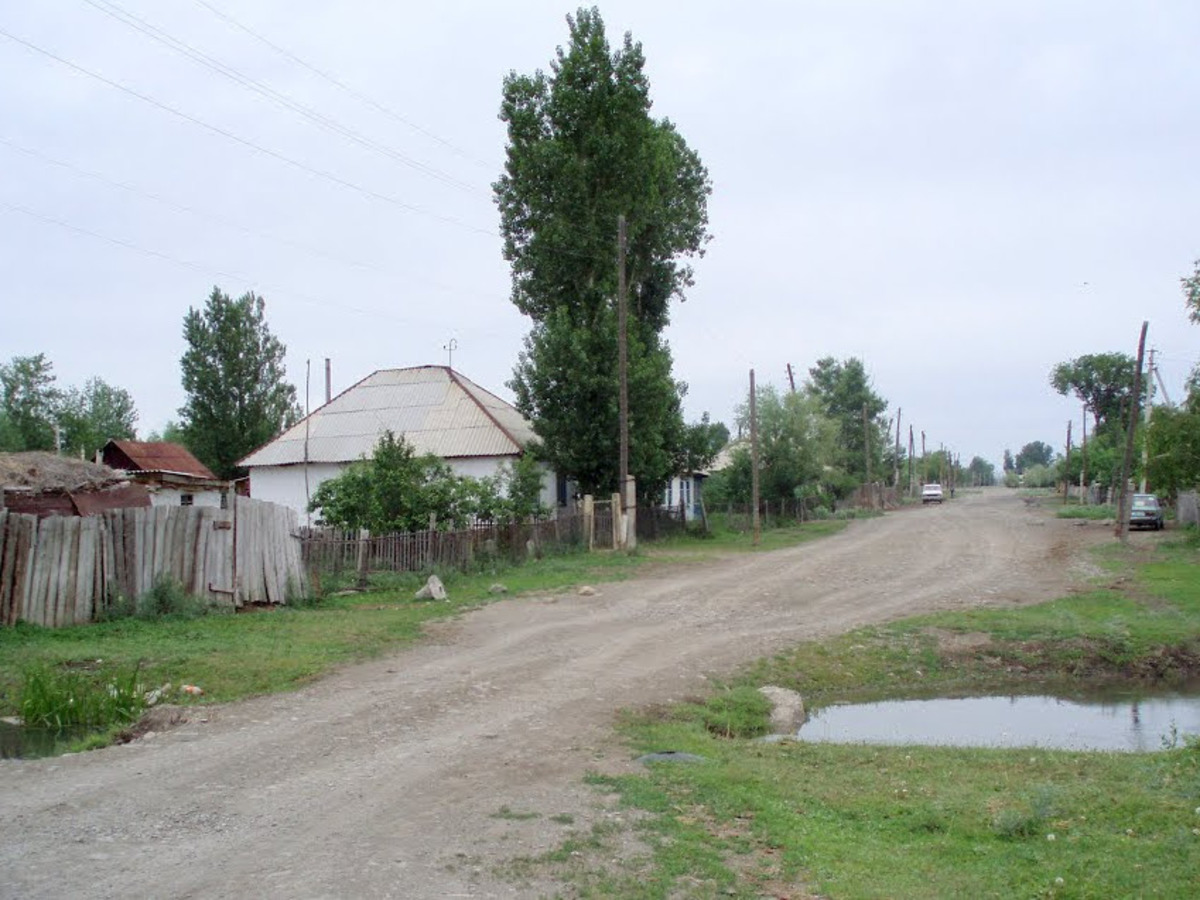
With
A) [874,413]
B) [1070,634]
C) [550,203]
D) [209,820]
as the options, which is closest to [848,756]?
[209,820]

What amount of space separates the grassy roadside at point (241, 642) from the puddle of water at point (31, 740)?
0.41 m

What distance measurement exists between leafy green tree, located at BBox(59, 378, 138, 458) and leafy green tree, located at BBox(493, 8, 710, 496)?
38.3 metres

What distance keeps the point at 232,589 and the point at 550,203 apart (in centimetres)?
1972

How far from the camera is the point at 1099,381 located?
10150 centimetres

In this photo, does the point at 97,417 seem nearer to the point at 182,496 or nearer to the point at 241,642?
the point at 182,496

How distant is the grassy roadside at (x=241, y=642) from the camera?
40.0 ft

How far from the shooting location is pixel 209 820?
22.9 ft

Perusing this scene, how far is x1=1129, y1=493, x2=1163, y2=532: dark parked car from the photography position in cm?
4344

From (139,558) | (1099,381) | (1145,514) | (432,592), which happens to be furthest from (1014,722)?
(1099,381)

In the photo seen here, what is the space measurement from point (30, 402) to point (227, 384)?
21414 mm

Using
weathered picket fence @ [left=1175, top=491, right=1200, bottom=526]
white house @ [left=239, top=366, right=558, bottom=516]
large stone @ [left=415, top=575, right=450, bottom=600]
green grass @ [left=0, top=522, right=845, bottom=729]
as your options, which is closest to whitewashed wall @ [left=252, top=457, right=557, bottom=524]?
white house @ [left=239, top=366, right=558, bottom=516]

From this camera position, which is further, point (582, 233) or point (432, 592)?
point (582, 233)

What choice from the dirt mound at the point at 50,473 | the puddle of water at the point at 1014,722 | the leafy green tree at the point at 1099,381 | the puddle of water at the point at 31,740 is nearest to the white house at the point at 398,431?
the dirt mound at the point at 50,473

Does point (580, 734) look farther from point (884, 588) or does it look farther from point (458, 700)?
point (884, 588)
